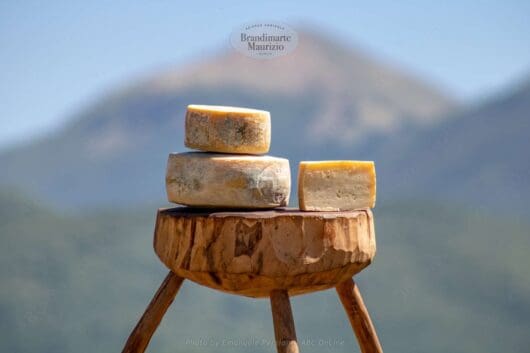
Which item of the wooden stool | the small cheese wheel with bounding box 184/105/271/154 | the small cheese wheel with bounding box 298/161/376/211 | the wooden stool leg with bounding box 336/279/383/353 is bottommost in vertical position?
the wooden stool leg with bounding box 336/279/383/353

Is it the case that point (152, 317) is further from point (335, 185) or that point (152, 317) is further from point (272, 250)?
point (335, 185)

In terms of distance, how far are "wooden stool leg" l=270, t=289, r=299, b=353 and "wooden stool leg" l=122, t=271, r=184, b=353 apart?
1.62 ft

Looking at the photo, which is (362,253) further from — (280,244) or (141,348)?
(141,348)

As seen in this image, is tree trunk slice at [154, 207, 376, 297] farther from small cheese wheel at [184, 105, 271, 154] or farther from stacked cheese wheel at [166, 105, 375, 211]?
small cheese wheel at [184, 105, 271, 154]

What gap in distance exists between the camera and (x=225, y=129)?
4266mm

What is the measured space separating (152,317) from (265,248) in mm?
689

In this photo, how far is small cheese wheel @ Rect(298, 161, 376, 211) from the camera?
432cm

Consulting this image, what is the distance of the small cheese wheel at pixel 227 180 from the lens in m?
4.21

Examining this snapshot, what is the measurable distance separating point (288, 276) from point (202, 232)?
0.39 m

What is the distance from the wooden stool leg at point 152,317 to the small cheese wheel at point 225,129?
62cm

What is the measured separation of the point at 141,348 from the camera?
443 centimetres

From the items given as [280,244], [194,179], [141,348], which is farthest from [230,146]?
[141,348]

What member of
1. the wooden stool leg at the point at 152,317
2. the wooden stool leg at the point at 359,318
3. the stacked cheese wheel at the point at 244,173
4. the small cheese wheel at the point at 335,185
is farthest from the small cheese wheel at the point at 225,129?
the wooden stool leg at the point at 359,318

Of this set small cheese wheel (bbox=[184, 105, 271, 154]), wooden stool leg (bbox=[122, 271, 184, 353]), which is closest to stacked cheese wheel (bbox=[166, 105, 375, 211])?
small cheese wheel (bbox=[184, 105, 271, 154])
